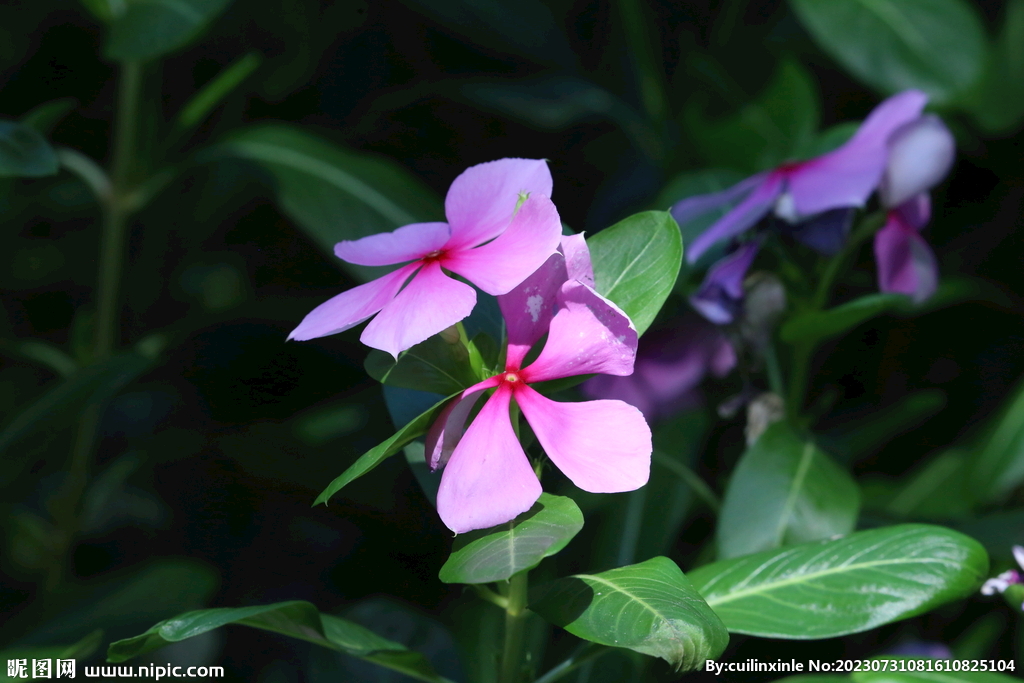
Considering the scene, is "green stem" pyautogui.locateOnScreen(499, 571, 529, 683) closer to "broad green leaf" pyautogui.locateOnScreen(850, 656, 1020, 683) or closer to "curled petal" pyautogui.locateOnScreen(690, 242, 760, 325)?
"broad green leaf" pyautogui.locateOnScreen(850, 656, 1020, 683)

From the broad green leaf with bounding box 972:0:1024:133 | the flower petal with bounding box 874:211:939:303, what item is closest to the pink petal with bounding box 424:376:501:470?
the flower petal with bounding box 874:211:939:303

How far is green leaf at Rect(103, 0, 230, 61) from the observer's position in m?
0.85

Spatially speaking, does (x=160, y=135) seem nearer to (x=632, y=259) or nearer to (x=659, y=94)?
(x=659, y=94)

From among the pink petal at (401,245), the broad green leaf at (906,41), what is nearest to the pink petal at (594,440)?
the pink petal at (401,245)

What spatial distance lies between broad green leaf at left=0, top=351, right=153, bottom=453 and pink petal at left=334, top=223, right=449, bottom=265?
451 millimetres

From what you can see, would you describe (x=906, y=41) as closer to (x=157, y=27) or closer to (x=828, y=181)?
(x=828, y=181)

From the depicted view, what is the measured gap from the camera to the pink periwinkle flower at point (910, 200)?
77cm

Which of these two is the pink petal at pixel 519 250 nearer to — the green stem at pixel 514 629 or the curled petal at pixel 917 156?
the green stem at pixel 514 629

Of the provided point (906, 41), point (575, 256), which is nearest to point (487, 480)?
point (575, 256)

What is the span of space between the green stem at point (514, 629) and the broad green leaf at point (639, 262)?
180mm

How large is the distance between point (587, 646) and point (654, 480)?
32 centimetres

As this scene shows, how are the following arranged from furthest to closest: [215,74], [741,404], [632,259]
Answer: [215,74] → [741,404] → [632,259]

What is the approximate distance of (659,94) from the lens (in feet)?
4.26

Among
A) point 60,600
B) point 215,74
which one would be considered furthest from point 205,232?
point 60,600
